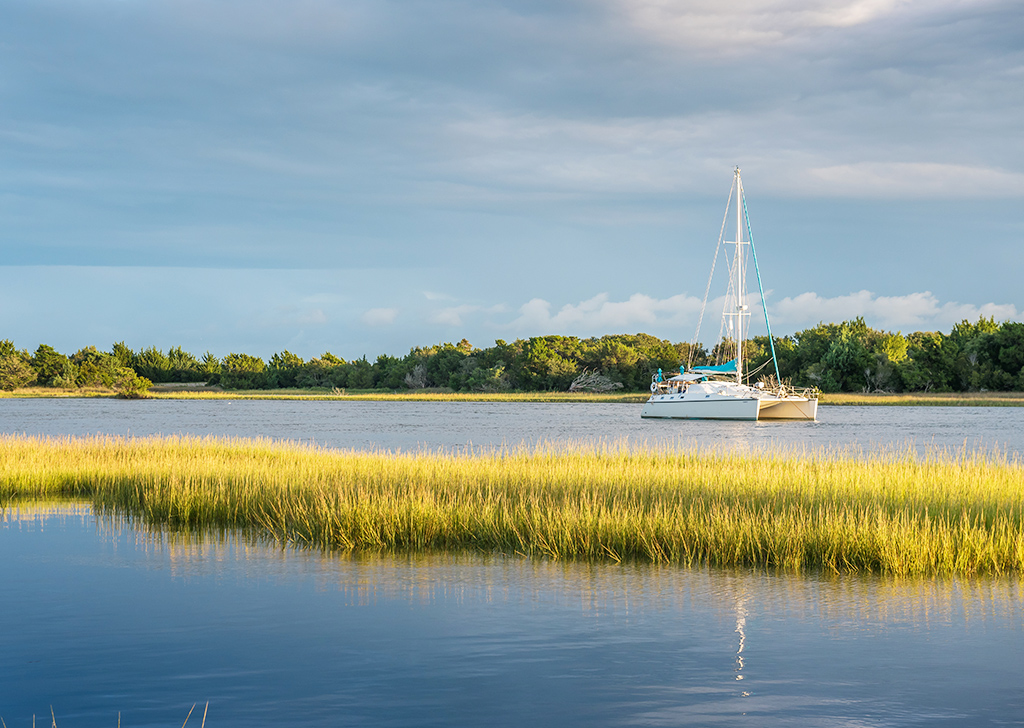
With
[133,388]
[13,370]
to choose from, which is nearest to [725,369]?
[133,388]

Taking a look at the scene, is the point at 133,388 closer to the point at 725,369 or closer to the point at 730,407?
the point at 725,369

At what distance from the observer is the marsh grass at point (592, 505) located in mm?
12320

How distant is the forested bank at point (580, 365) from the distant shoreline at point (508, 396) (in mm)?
2604

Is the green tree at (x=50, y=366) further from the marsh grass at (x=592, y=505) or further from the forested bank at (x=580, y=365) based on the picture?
the marsh grass at (x=592, y=505)

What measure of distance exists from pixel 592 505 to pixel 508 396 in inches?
3257

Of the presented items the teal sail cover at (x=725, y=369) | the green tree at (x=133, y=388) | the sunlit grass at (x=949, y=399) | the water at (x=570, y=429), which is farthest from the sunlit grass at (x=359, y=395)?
the teal sail cover at (x=725, y=369)

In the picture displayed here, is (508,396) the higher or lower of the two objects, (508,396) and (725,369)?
the lower

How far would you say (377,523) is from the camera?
14070 millimetres

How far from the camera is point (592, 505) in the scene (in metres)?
15.0

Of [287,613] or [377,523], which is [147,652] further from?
[377,523]

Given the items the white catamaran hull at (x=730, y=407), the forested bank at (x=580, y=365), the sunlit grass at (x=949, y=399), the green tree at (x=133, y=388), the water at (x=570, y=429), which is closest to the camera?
the water at (x=570, y=429)

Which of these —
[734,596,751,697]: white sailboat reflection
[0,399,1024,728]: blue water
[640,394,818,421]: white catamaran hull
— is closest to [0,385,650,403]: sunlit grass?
[640,394,818,421]: white catamaran hull

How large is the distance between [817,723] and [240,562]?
8.66m

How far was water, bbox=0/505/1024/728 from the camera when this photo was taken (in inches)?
289
